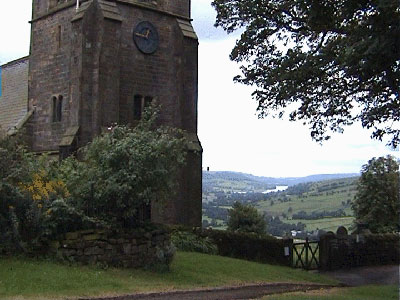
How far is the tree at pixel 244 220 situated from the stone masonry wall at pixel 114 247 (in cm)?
1819

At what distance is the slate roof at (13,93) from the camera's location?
105ft

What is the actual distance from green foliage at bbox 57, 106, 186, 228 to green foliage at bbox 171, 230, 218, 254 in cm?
503

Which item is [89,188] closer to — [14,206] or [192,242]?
[14,206]

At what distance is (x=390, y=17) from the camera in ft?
37.4

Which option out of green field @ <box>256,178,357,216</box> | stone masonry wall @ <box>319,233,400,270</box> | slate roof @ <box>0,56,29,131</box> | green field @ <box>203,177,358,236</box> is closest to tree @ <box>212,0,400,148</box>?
stone masonry wall @ <box>319,233,400,270</box>

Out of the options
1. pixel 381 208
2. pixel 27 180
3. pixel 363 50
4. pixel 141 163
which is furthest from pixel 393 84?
pixel 381 208

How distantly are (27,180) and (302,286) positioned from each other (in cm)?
854

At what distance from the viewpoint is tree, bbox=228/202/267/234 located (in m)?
35.4

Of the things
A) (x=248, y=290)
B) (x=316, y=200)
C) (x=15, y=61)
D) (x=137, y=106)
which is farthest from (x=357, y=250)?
(x=316, y=200)

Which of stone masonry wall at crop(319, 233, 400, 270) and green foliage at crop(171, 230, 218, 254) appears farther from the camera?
stone masonry wall at crop(319, 233, 400, 270)

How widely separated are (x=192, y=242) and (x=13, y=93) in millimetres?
17693

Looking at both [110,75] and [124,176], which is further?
[110,75]

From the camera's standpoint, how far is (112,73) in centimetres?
2798

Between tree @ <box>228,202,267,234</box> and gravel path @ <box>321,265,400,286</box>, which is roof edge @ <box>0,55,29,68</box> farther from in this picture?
gravel path @ <box>321,265,400,286</box>
